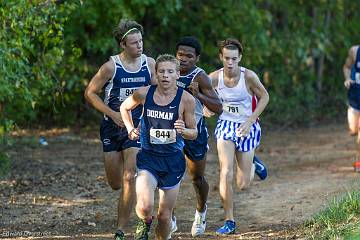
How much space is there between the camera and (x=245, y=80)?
980 cm

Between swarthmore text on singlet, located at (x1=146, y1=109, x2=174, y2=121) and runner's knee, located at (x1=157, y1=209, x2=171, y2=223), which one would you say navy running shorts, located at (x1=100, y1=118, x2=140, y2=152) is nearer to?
swarthmore text on singlet, located at (x1=146, y1=109, x2=174, y2=121)

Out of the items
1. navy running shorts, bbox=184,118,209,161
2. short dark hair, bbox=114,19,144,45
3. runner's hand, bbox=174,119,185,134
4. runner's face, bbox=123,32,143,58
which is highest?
short dark hair, bbox=114,19,144,45

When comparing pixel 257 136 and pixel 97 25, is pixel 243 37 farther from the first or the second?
pixel 257 136

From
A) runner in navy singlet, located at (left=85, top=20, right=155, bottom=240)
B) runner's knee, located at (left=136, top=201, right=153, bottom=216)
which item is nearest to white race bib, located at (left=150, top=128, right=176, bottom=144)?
runner's knee, located at (left=136, top=201, right=153, bottom=216)

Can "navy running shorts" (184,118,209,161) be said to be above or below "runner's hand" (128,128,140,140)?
below

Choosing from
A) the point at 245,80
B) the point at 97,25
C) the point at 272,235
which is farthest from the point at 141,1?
the point at 272,235

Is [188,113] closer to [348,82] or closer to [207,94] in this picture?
[207,94]

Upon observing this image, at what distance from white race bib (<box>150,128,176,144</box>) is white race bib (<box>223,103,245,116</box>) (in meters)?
1.76

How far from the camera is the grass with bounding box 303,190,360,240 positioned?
8031 millimetres

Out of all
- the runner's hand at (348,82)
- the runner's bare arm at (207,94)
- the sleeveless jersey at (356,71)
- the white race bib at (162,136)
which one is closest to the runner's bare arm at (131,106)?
the white race bib at (162,136)

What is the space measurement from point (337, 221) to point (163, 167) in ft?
5.68

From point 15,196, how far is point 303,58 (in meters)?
10.7

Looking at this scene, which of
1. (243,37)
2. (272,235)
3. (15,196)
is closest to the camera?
(272,235)

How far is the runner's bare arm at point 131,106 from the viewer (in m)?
8.33
